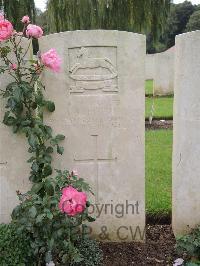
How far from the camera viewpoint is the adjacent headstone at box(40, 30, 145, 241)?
324cm

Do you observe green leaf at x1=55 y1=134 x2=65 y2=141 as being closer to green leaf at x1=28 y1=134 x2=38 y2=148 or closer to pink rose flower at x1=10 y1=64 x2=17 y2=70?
green leaf at x1=28 y1=134 x2=38 y2=148

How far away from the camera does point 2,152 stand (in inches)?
130

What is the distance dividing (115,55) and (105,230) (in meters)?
1.42

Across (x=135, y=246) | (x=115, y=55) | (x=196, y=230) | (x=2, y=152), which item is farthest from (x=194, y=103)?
(x=2, y=152)

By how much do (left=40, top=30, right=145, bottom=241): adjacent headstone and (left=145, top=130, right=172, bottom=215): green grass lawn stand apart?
0.66 metres

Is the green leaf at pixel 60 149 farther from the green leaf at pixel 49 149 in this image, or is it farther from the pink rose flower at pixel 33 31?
the pink rose flower at pixel 33 31

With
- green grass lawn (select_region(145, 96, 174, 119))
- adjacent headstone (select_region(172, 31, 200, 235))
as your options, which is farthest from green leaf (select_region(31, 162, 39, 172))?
green grass lawn (select_region(145, 96, 174, 119))

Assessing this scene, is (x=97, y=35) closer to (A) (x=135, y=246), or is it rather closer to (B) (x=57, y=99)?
(B) (x=57, y=99)

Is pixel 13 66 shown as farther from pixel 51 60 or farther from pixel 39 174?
pixel 39 174

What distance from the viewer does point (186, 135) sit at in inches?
132

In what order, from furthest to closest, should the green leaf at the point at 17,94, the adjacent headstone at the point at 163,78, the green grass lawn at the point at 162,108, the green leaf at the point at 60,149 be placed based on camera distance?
the adjacent headstone at the point at 163,78 → the green grass lawn at the point at 162,108 → the green leaf at the point at 60,149 → the green leaf at the point at 17,94

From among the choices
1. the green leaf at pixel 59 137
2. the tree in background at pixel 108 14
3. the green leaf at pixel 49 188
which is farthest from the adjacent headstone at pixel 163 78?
the green leaf at pixel 49 188

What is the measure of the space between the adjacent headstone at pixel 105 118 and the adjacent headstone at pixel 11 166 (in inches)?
11.0

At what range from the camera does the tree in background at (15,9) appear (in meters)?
8.73
